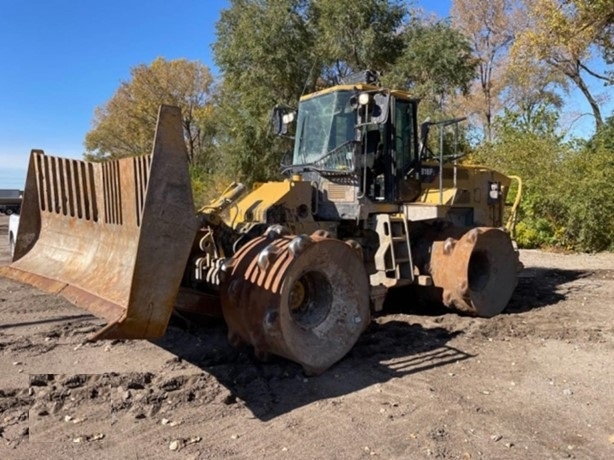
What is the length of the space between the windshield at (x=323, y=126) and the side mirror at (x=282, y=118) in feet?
0.50

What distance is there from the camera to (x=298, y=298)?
550 centimetres

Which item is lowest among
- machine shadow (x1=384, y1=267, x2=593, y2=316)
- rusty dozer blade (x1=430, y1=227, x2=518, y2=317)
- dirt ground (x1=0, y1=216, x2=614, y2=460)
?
dirt ground (x1=0, y1=216, x2=614, y2=460)

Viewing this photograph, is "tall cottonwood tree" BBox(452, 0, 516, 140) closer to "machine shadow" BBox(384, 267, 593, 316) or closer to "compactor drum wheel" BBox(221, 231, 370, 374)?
"machine shadow" BBox(384, 267, 593, 316)

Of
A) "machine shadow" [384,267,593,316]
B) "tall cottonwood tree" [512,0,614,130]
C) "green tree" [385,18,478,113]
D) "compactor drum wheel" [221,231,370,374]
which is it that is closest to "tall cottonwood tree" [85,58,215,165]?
"green tree" [385,18,478,113]

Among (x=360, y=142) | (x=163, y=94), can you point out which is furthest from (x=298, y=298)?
(x=163, y=94)

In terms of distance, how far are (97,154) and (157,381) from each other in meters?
47.7

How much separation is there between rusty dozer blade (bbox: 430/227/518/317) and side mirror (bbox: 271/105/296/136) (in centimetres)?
248

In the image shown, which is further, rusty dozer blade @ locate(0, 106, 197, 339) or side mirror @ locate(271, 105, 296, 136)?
side mirror @ locate(271, 105, 296, 136)

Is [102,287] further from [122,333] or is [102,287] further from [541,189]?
[541,189]

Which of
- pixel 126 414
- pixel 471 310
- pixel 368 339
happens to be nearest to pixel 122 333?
pixel 126 414

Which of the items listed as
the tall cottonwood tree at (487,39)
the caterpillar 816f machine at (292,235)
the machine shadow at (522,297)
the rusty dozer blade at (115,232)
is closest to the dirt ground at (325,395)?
the caterpillar 816f machine at (292,235)

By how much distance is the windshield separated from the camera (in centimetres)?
716

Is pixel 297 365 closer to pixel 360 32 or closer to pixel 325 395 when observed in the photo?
pixel 325 395

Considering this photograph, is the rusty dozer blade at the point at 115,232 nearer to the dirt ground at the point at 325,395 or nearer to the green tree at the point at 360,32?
the dirt ground at the point at 325,395
